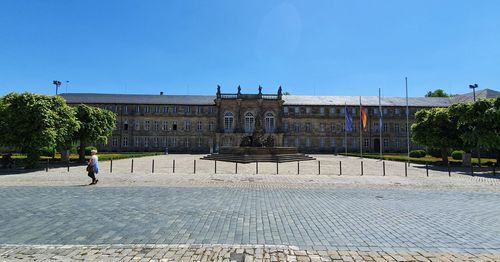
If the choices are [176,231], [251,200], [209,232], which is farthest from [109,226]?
[251,200]

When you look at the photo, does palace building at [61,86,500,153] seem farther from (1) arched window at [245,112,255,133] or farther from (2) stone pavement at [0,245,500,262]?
(2) stone pavement at [0,245,500,262]

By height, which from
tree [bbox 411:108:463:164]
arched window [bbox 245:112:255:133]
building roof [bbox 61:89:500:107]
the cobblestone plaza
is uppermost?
building roof [bbox 61:89:500:107]

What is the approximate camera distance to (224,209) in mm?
7914

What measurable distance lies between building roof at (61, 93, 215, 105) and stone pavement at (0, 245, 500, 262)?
59043mm

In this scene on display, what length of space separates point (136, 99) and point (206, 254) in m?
64.6

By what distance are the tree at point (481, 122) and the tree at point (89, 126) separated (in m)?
30.8

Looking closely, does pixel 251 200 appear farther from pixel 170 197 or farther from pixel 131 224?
pixel 131 224

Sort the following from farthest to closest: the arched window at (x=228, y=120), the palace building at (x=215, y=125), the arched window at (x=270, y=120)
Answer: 1. the palace building at (x=215, y=125)
2. the arched window at (x=228, y=120)
3. the arched window at (x=270, y=120)

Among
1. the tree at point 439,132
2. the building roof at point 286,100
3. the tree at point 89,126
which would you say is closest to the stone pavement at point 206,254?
the tree at point 89,126

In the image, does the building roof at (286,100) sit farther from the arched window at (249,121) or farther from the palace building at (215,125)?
the arched window at (249,121)

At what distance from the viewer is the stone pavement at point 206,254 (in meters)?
4.45

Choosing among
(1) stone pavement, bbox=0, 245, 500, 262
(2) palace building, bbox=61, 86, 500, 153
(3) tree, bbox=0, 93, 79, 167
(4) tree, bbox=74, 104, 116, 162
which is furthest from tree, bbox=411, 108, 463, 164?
(2) palace building, bbox=61, 86, 500, 153

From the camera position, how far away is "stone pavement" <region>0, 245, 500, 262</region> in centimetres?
445

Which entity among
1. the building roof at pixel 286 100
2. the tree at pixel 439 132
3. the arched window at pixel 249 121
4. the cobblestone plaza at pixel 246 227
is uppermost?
the building roof at pixel 286 100
